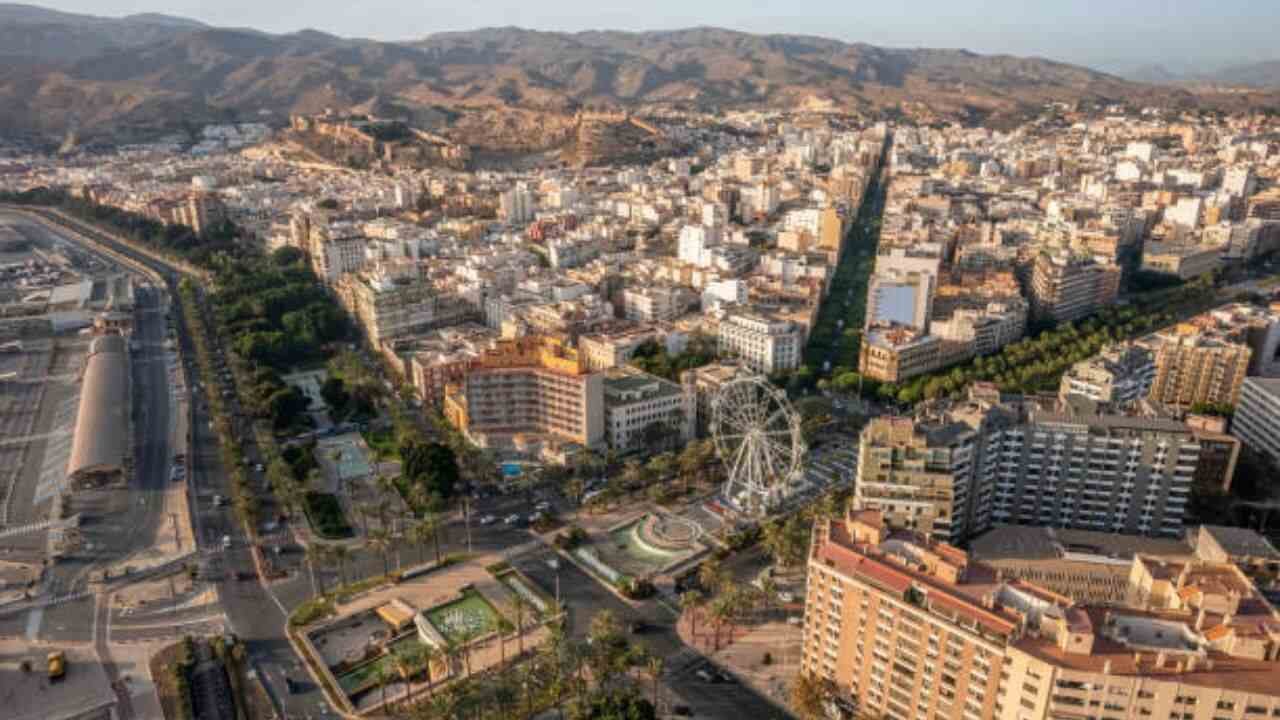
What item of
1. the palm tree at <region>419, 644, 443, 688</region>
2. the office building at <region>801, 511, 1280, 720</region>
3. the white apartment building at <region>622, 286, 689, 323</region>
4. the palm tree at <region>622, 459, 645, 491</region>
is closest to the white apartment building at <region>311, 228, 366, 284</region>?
the white apartment building at <region>622, 286, 689, 323</region>

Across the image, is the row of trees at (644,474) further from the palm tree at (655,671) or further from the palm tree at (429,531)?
the palm tree at (655,671)

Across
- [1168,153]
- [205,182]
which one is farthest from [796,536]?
[1168,153]

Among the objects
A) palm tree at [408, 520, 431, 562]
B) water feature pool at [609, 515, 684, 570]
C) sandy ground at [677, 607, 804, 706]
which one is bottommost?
water feature pool at [609, 515, 684, 570]

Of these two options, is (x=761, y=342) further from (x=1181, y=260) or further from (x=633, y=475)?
(x=1181, y=260)

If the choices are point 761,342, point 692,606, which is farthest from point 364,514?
point 761,342

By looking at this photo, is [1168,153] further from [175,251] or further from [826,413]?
[175,251]

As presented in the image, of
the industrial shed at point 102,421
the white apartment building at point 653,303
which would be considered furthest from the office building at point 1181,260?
the industrial shed at point 102,421

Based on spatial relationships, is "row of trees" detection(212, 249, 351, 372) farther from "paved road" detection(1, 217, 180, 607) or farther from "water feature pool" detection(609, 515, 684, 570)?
"water feature pool" detection(609, 515, 684, 570)
